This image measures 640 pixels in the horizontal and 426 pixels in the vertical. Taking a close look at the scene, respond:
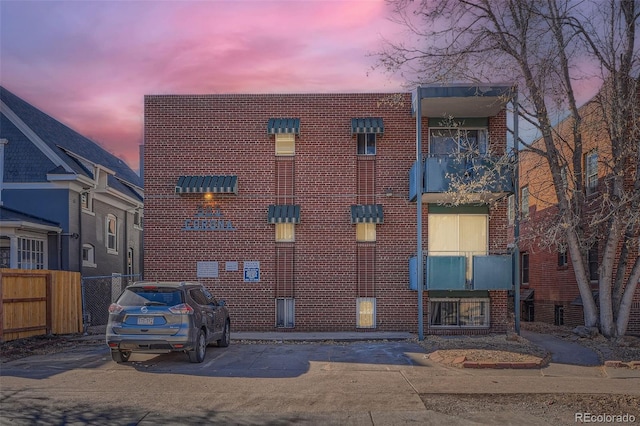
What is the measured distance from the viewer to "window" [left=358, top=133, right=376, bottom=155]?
1927cm

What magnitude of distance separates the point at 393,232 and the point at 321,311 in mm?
3347

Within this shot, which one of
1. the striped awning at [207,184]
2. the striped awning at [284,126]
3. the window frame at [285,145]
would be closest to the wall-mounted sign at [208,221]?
the striped awning at [207,184]

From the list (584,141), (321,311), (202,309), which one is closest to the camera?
(202,309)

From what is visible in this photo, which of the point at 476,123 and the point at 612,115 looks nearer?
the point at 612,115

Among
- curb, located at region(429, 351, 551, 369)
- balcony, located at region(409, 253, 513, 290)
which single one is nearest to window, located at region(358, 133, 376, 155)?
balcony, located at region(409, 253, 513, 290)

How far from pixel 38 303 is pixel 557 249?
658 inches

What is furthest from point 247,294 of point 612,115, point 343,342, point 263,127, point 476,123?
point 612,115

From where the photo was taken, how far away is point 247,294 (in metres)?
19.0

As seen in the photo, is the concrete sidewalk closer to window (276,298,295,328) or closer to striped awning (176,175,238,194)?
window (276,298,295,328)

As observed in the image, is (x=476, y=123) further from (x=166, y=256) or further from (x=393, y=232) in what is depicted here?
(x=166, y=256)

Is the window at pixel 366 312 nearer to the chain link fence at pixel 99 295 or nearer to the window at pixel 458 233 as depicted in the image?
the window at pixel 458 233

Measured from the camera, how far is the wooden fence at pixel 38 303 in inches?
599

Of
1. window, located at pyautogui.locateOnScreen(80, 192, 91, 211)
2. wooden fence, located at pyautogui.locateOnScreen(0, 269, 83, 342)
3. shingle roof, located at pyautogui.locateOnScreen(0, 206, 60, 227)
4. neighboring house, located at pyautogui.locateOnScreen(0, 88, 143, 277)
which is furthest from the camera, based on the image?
window, located at pyautogui.locateOnScreen(80, 192, 91, 211)

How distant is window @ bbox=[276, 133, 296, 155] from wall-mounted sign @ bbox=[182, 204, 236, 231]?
2.73m
